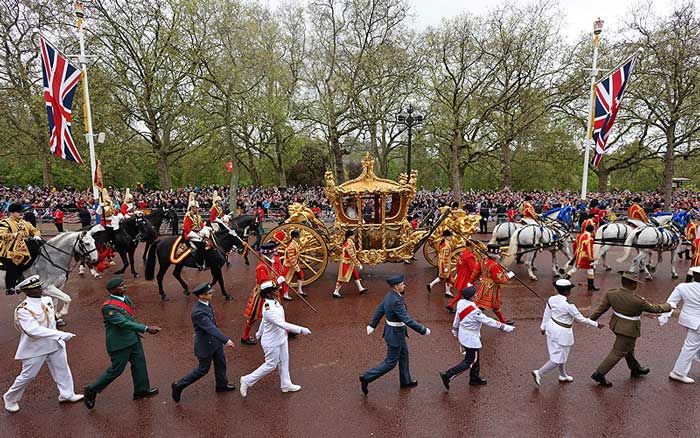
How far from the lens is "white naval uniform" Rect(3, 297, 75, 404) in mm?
4980

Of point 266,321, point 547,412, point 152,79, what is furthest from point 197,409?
point 152,79

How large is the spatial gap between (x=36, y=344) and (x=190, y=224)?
492 centimetres

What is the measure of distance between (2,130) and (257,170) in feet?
61.7

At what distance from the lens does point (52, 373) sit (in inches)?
207

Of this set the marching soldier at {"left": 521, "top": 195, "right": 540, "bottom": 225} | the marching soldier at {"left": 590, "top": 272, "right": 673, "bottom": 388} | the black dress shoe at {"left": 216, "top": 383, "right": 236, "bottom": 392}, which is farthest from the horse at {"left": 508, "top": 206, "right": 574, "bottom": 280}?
the black dress shoe at {"left": 216, "top": 383, "right": 236, "bottom": 392}

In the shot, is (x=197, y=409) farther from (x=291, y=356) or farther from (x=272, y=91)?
(x=272, y=91)

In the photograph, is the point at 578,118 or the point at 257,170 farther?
the point at 257,170

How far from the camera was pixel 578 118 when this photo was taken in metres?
25.9

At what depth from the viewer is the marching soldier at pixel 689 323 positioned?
554 cm

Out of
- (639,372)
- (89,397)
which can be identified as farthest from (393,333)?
(89,397)

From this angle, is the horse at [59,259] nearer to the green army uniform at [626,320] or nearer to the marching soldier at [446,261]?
the marching soldier at [446,261]

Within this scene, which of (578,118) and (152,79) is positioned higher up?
(152,79)

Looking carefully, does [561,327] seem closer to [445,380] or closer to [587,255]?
[445,380]

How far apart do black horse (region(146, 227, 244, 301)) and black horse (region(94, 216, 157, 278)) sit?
133 cm
